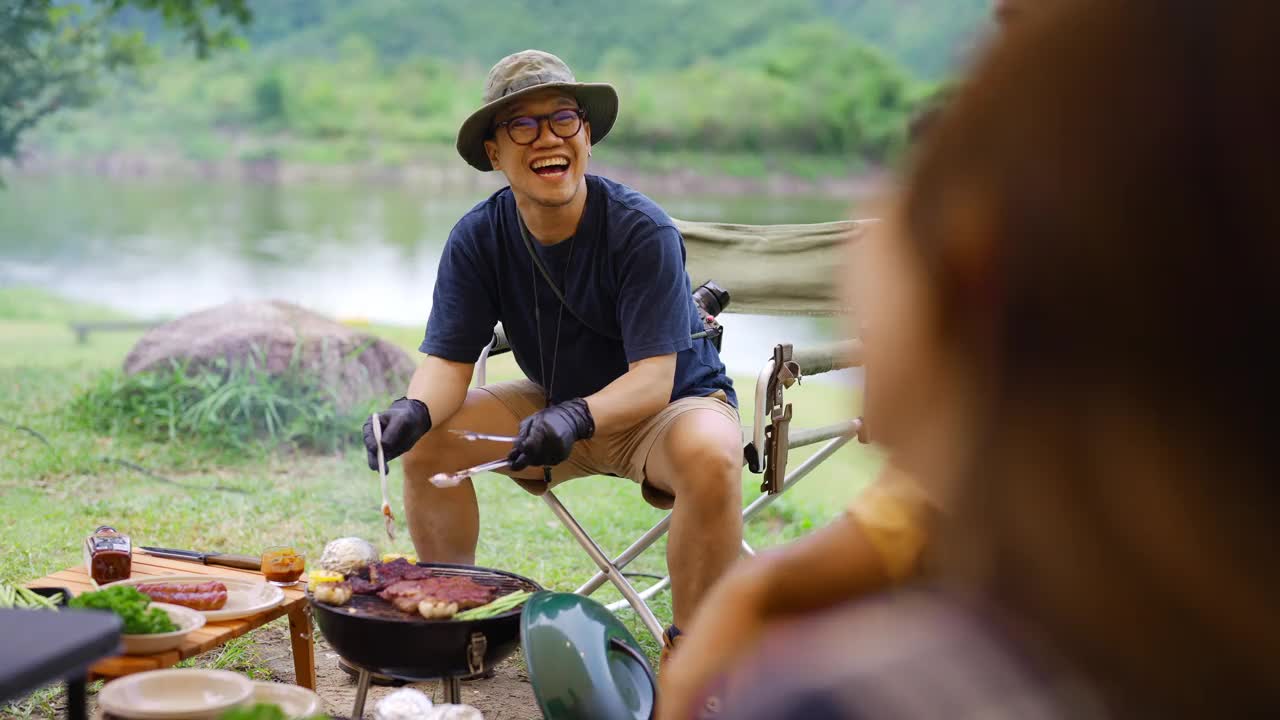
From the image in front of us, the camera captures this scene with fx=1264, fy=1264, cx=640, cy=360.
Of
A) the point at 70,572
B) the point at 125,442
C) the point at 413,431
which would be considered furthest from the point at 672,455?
the point at 125,442

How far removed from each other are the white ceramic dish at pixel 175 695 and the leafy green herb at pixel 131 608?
0.21 meters

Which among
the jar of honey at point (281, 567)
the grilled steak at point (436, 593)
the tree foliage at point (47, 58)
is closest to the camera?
the grilled steak at point (436, 593)

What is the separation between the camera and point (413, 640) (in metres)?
2.12

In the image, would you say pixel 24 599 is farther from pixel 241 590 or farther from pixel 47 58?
pixel 47 58

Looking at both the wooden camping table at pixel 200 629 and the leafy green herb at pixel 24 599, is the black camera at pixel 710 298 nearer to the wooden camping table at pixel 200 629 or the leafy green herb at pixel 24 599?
the wooden camping table at pixel 200 629

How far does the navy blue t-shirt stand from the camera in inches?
Answer: 112

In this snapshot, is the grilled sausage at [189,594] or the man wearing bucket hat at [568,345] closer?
the grilled sausage at [189,594]

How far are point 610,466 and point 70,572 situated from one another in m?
1.16

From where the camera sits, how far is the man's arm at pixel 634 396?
2680 millimetres

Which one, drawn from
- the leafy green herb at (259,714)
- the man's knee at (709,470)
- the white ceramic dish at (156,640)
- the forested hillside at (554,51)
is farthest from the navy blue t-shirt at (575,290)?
the forested hillside at (554,51)

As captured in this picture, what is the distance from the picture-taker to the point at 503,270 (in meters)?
3.01

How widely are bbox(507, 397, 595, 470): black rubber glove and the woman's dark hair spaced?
2.03 m

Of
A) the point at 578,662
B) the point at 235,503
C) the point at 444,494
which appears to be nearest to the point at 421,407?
the point at 444,494

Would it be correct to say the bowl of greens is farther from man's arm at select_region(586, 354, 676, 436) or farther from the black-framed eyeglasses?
the black-framed eyeglasses
